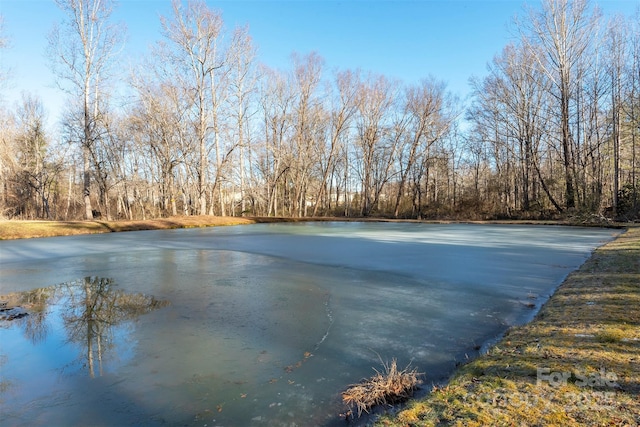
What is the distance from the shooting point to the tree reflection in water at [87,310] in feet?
9.86

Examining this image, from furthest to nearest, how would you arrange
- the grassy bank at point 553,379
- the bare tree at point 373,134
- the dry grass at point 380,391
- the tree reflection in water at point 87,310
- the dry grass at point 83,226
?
the bare tree at point 373,134
the dry grass at point 83,226
the tree reflection in water at point 87,310
the dry grass at point 380,391
the grassy bank at point 553,379

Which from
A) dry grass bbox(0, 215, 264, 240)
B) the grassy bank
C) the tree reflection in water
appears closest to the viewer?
the grassy bank

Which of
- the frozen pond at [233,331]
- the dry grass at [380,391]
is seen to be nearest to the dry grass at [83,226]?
the frozen pond at [233,331]

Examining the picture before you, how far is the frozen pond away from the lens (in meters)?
2.06

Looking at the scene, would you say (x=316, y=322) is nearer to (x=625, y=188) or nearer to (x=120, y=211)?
(x=625, y=188)

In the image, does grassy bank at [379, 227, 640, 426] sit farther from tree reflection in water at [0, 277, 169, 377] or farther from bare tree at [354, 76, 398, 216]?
bare tree at [354, 76, 398, 216]

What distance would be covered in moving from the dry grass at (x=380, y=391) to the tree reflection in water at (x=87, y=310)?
1844 mm

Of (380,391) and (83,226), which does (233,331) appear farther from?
(83,226)

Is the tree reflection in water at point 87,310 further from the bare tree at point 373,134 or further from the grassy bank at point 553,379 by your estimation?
the bare tree at point 373,134

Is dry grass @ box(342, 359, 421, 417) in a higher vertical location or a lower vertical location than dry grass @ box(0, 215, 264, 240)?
lower

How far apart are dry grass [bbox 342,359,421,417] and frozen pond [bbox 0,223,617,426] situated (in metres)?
0.09

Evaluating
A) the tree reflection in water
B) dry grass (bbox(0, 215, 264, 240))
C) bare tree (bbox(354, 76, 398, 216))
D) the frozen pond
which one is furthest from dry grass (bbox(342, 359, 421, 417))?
bare tree (bbox(354, 76, 398, 216))

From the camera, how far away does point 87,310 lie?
3.88 metres

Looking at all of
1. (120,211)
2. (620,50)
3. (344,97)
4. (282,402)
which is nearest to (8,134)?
(120,211)
